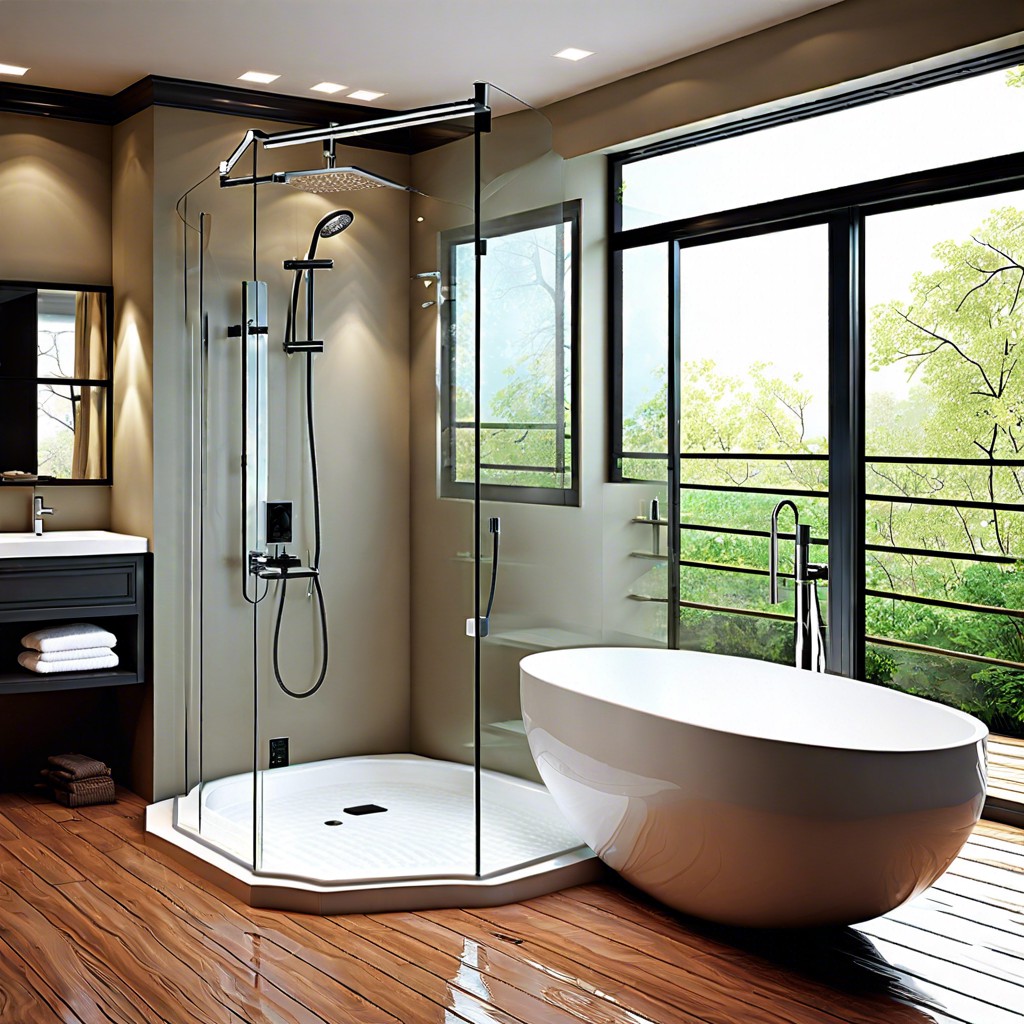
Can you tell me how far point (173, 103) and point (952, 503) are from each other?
3.28m

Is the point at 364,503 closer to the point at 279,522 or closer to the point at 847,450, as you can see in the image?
the point at 279,522

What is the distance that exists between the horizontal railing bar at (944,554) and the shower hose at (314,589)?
1.99 m

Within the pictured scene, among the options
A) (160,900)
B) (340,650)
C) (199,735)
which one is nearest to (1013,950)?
(340,650)

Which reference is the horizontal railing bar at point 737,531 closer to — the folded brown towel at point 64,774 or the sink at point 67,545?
the sink at point 67,545

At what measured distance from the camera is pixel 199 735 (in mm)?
4332

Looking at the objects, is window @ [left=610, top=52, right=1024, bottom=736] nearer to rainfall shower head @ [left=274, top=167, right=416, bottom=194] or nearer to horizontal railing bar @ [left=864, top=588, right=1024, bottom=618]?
horizontal railing bar @ [left=864, top=588, right=1024, bottom=618]

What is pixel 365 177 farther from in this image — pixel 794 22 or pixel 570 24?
pixel 794 22

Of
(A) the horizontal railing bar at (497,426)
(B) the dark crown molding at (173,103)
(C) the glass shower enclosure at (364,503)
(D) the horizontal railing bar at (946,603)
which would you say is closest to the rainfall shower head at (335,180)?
(C) the glass shower enclosure at (364,503)

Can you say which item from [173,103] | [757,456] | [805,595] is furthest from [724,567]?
[173,103]

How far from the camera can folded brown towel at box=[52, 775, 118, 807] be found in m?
4.54

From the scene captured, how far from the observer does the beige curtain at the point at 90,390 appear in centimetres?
485

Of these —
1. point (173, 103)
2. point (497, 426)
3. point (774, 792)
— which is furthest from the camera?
point (173, 103)

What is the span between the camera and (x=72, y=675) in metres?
4.46

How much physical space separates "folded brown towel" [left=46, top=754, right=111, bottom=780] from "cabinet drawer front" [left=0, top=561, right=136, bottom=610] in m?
0.66
